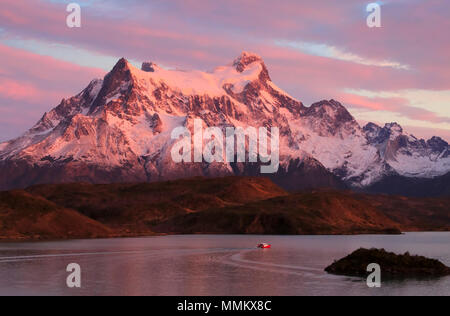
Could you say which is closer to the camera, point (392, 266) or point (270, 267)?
point (392, 266)

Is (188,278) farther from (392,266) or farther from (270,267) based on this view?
(392,266)

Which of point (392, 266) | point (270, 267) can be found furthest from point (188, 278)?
point (392, 266)

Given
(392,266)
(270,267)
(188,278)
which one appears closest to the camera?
(188,278)

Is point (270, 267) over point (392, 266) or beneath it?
beneath

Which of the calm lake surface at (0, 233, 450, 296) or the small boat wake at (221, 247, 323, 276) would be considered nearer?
the calm lake surface at (0, 233, 450, 296)

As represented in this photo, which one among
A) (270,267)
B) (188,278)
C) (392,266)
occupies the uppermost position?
(392,266)

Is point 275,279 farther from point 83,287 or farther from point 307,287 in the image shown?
point 83,287

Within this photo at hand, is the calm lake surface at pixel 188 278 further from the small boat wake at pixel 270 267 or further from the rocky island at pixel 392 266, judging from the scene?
the rocky island at pixel 392 266

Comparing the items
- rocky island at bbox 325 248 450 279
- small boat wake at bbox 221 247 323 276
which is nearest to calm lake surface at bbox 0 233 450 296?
small boat wake at bbox 221 247 323 276

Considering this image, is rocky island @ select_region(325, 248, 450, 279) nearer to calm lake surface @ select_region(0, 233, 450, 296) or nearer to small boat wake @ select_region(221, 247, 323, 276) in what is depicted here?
calm lake surface @ select_region(0, 233, 450, 296)

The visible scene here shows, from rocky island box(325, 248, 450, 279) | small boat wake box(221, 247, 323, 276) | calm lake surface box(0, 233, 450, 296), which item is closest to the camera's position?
calm lake surface box(0, 233, 450, 296)
